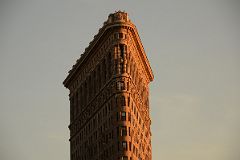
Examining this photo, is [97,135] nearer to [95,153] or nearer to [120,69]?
[95,153]

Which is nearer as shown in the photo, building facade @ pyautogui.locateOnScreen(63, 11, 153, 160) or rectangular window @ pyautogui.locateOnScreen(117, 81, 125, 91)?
building facade @ pyautogui.locateOnScreen(63, 11, 153, 160)

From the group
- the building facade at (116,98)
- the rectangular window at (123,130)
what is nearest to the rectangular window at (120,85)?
the building facade at (116,98)

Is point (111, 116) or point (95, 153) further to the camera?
point (95, 153)

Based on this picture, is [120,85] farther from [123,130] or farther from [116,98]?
[123,130]

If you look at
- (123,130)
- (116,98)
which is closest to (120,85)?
(116,98)

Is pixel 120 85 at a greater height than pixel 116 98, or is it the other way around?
pixel 120 85

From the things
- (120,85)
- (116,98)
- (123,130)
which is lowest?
(123,130)

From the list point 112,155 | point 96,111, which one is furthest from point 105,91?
point 112,155

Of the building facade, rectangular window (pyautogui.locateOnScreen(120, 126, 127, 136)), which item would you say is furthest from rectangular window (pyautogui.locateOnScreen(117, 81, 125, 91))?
rectangular window (pyautogui.locateOnScreen(120, 126, 127, 136))

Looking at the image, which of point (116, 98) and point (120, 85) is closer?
point (116, 98)

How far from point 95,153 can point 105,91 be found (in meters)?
17.9

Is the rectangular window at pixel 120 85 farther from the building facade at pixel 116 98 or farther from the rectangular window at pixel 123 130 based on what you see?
the rectangular window at pixel 123 130

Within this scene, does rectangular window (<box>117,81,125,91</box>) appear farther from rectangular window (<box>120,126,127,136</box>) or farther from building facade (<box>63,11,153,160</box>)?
rectangular window (<box>120,126,127,136</box>)

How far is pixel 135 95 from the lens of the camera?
641 ft
